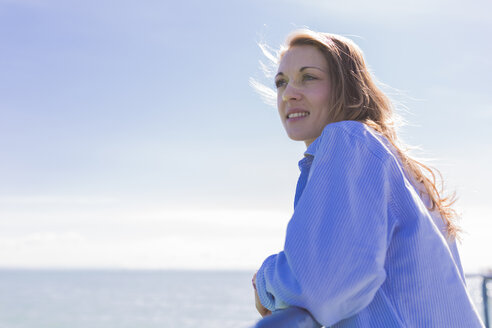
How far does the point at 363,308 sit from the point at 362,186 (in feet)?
0.82

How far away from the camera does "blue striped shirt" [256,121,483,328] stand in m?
0.98

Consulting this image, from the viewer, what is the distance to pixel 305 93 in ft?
5.12

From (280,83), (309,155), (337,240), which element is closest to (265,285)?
(337,240)

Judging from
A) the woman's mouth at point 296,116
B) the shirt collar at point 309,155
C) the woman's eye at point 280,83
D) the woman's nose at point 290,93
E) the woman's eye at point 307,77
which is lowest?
the shirt collar at point 309,155

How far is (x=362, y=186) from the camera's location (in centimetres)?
106

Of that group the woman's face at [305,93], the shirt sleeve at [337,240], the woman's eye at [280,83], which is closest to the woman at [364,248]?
the shirt sleeve at [337,240]

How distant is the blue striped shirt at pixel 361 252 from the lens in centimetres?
98

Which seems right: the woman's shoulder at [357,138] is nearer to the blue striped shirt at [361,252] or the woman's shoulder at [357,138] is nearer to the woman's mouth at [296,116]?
the blue striped shirt at [361,252]

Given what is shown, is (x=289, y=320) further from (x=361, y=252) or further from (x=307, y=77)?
(x=307, y=77)

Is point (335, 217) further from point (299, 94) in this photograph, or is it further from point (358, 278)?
point (299, 94)

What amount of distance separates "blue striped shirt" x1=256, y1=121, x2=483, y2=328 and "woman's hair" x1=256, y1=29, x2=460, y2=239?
0.80 ft

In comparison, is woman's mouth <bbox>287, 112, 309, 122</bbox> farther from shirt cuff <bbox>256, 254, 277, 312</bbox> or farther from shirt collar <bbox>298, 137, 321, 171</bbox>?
shirt cuff <bbox>256, 254, 277, 312</bbox>

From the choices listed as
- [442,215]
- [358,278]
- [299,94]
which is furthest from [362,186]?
[299,94]

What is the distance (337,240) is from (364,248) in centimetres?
5
